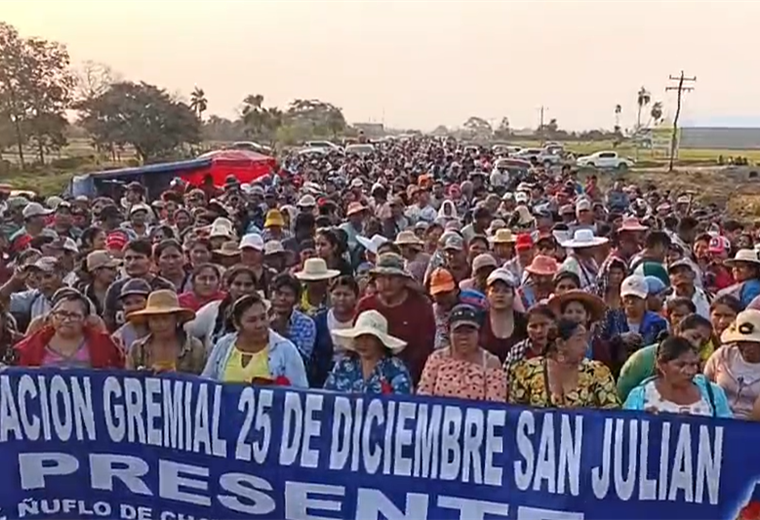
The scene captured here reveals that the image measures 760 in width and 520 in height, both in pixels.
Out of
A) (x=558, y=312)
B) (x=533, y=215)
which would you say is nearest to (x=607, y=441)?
(x=558, y=312)

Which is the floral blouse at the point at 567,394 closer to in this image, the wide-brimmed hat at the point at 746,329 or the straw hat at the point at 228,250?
the wide-brimmed hat at the point at 746,329

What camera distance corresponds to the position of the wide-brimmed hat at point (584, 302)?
6266 mm

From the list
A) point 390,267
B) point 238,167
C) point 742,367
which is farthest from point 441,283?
point 238,167

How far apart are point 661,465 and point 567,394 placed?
2.40ft

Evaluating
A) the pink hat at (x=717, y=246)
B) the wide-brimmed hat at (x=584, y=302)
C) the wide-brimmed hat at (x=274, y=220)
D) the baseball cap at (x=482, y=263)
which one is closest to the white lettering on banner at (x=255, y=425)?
the wide-brimmed hat at (x=584, y=302)

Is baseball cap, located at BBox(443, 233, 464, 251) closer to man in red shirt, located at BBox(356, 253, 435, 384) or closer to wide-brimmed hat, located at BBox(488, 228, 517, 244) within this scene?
wide-brimmed hat, located at BBox(488, 228, 517, 244)

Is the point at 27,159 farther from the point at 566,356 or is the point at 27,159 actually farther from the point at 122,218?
the point at 566,356

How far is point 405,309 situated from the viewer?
6.47m

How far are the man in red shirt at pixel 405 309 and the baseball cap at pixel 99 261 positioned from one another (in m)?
2.32

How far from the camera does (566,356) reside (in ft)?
17.0

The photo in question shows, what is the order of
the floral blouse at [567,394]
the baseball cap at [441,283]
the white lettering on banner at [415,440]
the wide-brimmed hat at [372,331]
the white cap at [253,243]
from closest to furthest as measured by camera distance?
the white lettering on banner at [415,440] < the floral blouse at [567,394] < the wide-brimmed hat at [372,331] < the baseball cap at [441,283] < the white cap at [253,243]

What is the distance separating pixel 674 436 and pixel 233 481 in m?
2.15

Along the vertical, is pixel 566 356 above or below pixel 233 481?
above

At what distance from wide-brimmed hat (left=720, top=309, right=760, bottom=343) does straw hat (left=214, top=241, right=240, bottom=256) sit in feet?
15.3
